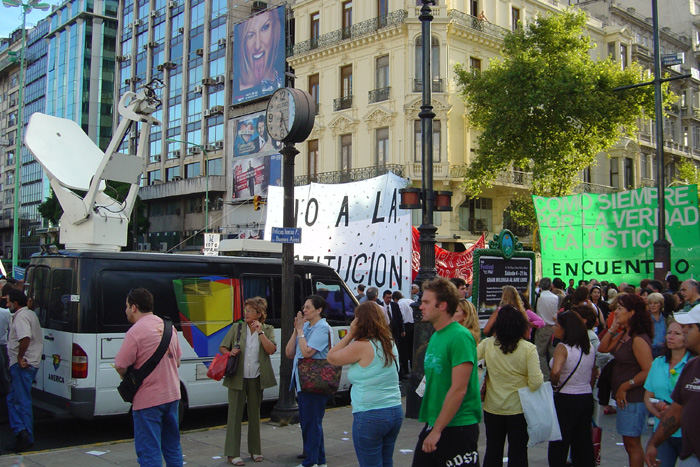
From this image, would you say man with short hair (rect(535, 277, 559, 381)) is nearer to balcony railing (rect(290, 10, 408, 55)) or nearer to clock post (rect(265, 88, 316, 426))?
clock post (rect(265, 88, 316, 426))

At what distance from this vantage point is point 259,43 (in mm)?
43750

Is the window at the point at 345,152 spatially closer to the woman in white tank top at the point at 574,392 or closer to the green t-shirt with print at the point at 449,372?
the woman in white tank top at the point at 574,392

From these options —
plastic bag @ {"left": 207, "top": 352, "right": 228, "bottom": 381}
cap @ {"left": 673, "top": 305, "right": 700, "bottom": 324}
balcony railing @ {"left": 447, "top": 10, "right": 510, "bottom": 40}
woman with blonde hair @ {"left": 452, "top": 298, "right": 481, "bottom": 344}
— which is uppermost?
balcony railing @ {"left": 447, "top": 10, "right": 510, "bottom": 40}

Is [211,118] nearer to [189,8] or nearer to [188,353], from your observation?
[189,8]

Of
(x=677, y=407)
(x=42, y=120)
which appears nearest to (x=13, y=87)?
(x=42, y=120)

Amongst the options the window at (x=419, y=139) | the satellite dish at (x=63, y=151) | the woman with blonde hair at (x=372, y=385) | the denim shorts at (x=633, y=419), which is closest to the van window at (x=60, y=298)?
the satellite dish at (x=63, y=151)

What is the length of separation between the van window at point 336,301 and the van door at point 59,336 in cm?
360

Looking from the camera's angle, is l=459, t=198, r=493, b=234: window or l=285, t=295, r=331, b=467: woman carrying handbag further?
l=459, t=198, r=493, b=234: window

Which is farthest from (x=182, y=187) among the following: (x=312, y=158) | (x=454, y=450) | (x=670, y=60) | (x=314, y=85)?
(x=454, y=450)

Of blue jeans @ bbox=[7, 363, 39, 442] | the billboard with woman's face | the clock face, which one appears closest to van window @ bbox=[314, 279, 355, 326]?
the clock face

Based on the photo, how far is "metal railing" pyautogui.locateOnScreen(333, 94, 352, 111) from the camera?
1431 inches

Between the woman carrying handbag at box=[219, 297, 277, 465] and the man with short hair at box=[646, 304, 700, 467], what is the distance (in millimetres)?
3858

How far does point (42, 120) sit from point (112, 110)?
6105 cm

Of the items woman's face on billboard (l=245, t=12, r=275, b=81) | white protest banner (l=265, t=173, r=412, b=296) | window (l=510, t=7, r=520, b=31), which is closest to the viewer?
white protest banner (l=265, t=173, r=412, b=296)
